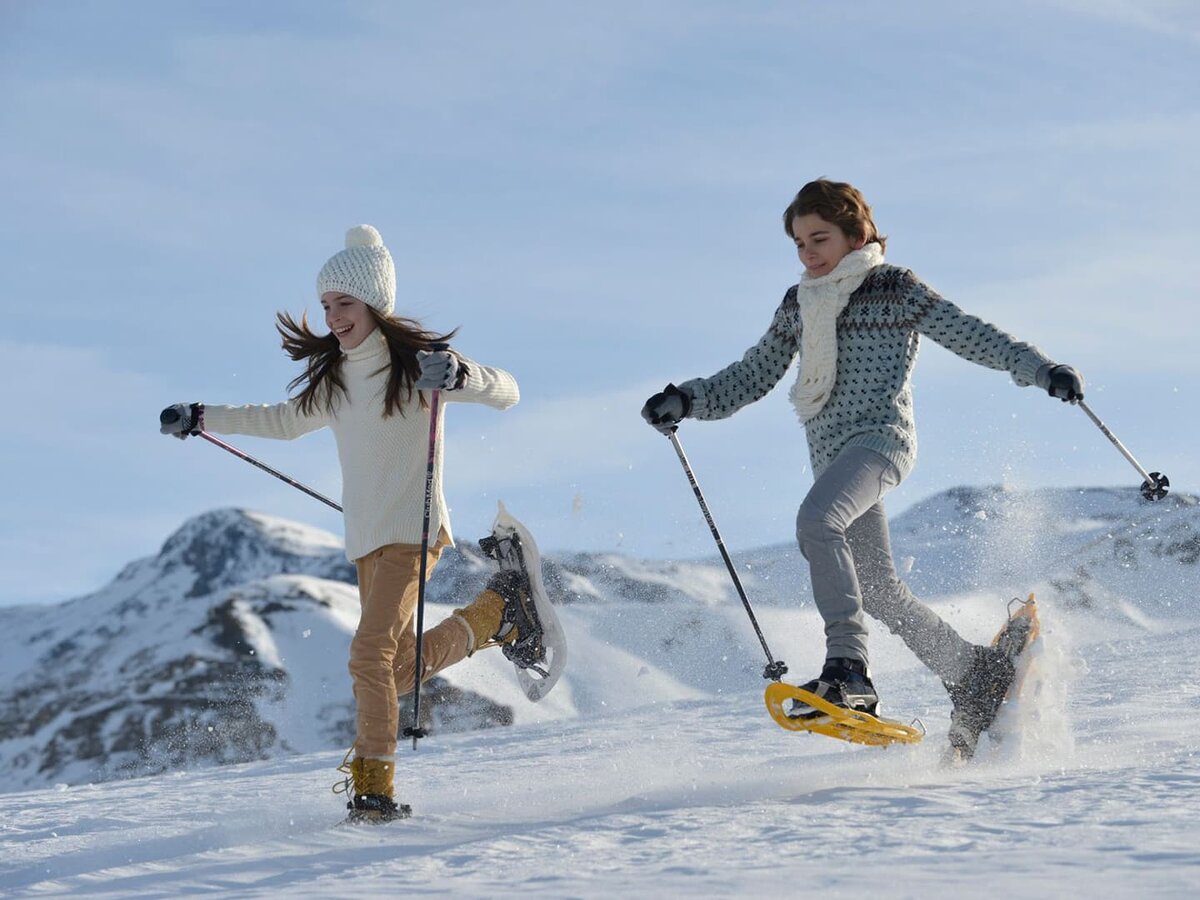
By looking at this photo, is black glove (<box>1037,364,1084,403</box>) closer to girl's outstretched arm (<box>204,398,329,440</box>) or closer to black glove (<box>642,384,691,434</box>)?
black glove (<box>642,384,691,434</box>)

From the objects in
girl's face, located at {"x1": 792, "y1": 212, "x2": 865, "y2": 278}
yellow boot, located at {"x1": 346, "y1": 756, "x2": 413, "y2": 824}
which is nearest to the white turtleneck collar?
yellow boot, located at {"x1": 346, "y1": 756, "x2": 413, "y2": 824}

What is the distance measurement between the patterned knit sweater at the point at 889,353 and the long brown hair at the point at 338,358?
5.21 feet

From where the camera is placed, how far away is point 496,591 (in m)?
6.14

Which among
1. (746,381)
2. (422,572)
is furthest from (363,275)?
(746,381)

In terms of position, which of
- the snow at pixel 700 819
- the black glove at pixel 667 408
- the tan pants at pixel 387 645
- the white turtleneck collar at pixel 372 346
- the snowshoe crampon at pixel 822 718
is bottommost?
the snow at pixel 700 819

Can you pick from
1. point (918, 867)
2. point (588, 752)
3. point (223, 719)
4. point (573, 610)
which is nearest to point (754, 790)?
point (918, 867)

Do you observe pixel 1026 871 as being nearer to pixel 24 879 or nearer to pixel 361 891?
pixel 361 891

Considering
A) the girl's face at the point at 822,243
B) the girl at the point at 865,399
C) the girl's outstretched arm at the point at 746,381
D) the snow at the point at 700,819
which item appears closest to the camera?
the snow at the point at 700,819

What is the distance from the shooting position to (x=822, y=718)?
4797 millimetres

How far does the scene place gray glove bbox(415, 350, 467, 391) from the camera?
17.1 ft

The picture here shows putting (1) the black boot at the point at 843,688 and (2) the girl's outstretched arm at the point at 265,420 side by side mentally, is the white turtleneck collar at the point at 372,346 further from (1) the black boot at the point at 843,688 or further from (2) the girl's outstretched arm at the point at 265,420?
(1) the black boot at the point at 843,688

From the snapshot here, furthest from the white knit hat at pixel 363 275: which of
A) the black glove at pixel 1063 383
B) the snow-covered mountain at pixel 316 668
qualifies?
the snow-covered mountain at pixel 316 668

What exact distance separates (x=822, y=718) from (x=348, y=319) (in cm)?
243

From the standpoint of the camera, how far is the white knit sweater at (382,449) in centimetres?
545
